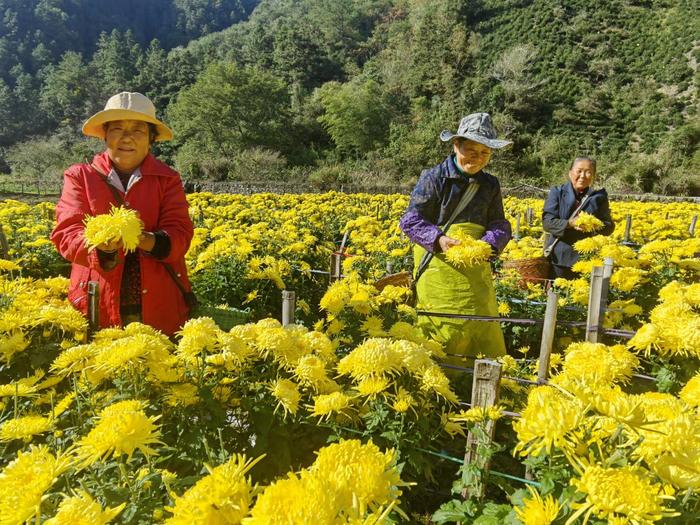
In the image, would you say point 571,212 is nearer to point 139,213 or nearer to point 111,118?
point 139,213

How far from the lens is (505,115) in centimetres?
4931

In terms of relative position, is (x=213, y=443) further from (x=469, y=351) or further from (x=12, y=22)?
(x=12, y=22)

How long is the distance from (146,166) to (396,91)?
200 feet

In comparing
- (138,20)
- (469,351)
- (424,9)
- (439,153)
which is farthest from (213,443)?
(138,20)

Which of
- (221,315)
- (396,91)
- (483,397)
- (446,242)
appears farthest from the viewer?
(396,91)

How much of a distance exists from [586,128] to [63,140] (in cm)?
6959

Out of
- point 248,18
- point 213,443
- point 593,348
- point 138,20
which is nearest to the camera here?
point 213,443

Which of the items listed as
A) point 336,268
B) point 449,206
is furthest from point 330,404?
point 336,268

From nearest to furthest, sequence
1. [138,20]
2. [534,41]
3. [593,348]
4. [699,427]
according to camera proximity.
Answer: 1. [699,427]
2. [593,348]
3. [534,41]
4. [138,20]

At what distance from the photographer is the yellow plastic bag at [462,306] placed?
9.46 ft

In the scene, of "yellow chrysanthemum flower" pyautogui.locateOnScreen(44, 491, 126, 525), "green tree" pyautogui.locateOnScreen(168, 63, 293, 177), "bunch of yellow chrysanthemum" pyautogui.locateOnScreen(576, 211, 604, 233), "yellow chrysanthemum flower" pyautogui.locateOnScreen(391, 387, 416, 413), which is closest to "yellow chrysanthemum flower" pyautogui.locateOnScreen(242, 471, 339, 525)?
"yellow chrysanthemum flower" pyautogui.locateOnScreen(44, 491, 126, 525)

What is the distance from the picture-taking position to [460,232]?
2850 mm

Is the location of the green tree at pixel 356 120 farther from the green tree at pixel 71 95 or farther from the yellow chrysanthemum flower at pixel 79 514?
the yellow chrysanthemum flower at pixel 79 514

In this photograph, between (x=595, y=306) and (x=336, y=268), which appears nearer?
(x=595, y=306)
